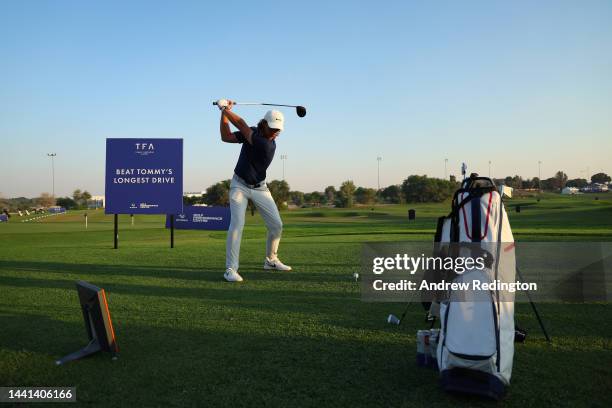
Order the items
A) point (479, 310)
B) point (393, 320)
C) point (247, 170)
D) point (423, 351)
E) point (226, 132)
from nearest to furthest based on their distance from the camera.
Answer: point (479, 310) < point (423, 351) < point (393, 320) < point (226, 132) < point (247, 170)

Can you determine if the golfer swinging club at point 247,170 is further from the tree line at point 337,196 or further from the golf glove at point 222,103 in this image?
the tree line at point 337,196

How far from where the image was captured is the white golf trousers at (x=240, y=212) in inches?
334

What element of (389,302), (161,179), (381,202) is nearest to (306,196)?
(381,202)

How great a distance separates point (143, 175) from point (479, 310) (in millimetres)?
12815

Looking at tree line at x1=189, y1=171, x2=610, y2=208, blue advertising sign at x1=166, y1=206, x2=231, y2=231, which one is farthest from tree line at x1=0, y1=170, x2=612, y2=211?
blue advertising sign at x1=166, y1=206, x2=231, y2=231

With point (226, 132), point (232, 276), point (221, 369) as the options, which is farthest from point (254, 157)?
point (221, 369)

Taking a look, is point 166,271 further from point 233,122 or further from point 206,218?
point 206,218

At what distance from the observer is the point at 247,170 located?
8.66m

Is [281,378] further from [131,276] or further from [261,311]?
[131,276]

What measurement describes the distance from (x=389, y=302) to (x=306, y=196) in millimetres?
126101

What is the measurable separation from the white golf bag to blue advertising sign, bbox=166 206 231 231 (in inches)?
729

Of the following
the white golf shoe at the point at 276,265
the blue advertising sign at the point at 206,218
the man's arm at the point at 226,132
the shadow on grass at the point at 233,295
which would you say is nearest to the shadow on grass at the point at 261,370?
the shadow on grass at the point at 233,295

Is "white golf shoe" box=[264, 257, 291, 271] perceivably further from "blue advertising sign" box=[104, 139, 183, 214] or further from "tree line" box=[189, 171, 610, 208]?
"tree line" box=[189, 171, 610, 208]

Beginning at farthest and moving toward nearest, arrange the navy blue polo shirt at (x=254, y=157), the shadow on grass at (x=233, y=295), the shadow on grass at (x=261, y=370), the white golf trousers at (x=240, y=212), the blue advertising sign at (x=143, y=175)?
the blue advertising sign at (x=143, y=175), the white golf trousers at (x=240, y=212), the navy blue polo shirt at (x=254, y=157), the shadow on grass at (x=233, y=295), the shadow on grass at (x=261, y=370)
